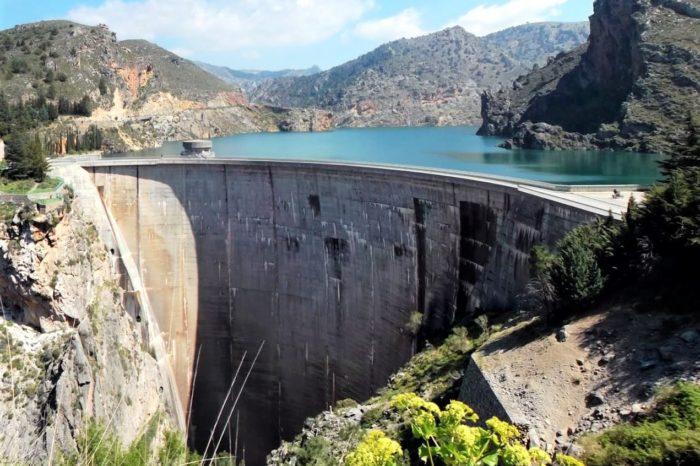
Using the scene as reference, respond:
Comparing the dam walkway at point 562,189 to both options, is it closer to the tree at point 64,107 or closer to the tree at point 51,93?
the tree at point 64,107

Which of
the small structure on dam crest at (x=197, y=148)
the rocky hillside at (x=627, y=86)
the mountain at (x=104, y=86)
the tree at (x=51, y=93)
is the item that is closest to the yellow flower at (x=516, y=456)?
the small structure on dam crest at (x=197, y=148)

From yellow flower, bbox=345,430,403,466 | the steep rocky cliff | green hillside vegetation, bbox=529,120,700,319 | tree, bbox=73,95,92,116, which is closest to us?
yellow flower, bbox=345,430,403,466

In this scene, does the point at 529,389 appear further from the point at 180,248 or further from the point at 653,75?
the point at 653,75

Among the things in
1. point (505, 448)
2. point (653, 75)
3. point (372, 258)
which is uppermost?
point (653, 75)

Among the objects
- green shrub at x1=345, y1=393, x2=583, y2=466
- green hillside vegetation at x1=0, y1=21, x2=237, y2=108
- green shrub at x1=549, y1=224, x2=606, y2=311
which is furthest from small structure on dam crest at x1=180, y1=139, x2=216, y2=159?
green hillside vegetation at x1=0, y1=21, x2=237, y2=108

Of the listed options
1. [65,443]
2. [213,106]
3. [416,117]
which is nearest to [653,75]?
[65,443]

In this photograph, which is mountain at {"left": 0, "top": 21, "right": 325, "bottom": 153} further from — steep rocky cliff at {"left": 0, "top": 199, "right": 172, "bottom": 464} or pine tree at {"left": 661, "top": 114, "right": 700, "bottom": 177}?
pine tree at {"left": 661, "top": 114, "right": 700, "bottom": 177}

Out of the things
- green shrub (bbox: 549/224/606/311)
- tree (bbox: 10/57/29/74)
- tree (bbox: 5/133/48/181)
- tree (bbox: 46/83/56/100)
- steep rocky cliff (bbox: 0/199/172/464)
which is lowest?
steep rocky cliff (bbox: 0/199/172/464)
